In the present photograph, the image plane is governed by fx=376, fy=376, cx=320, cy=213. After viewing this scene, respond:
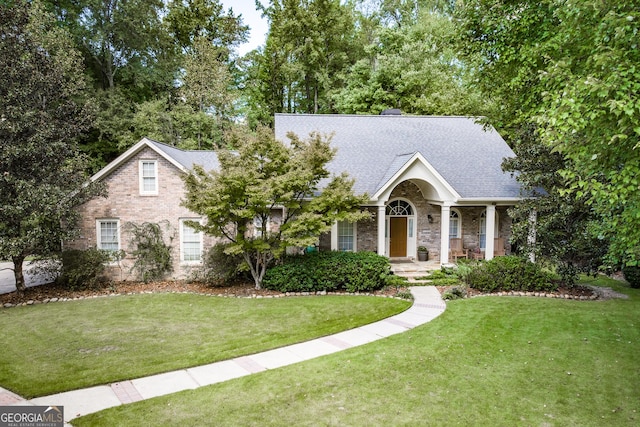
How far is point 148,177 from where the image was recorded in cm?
1520

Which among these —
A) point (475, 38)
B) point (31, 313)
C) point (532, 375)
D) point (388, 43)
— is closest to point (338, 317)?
point (532, 375)

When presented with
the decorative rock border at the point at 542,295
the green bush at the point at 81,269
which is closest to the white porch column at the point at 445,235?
the decorative rock border at the point at 542,295

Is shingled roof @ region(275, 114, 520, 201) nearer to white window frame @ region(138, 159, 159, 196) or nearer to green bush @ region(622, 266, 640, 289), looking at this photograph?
green bush @ region(622, 266, 640, 289)

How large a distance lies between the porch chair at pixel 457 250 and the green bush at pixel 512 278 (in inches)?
129

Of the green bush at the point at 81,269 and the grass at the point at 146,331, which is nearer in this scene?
the grass at the point at 146,331

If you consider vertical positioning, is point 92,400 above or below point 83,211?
below

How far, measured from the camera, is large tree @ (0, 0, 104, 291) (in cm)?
1155

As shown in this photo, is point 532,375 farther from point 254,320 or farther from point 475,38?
point 475,38

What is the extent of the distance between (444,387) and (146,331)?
723cm

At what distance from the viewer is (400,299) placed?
40.5 ft

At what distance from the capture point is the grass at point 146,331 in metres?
7.29

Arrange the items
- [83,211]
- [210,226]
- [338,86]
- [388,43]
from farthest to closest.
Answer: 1. [338,86]
2. [388,43]
3. [83,211]
4. [210,226]

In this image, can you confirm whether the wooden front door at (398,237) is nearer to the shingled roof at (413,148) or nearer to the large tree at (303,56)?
the shingled roof at (413,148)

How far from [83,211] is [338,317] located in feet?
37.3
